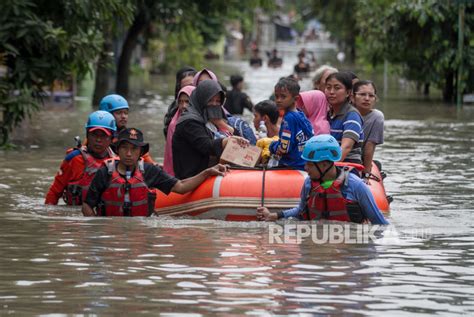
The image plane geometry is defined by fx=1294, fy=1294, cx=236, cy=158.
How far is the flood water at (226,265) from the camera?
8383 mm

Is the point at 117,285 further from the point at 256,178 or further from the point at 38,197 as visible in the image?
the point at 38,197

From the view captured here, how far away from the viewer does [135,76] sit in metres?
56.6

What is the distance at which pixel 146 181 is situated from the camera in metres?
12.2

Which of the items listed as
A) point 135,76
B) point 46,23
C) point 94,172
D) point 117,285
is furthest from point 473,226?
point 135,76

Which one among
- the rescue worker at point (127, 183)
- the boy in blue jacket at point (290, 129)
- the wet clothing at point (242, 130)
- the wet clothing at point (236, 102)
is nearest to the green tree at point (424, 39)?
the wet clothing at point (236, 102)

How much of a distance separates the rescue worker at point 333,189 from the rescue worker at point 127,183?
63.4 inches

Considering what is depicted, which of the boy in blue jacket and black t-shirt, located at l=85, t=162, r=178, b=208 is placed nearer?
black t-shirt, located at l=85, t=162, r=178, b=208

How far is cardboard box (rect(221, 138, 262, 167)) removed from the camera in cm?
1267

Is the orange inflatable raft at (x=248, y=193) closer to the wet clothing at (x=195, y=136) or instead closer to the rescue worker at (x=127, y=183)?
the wet clothing at (x=195, y=136)

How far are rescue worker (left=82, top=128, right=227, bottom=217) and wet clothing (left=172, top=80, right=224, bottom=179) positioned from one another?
666mm

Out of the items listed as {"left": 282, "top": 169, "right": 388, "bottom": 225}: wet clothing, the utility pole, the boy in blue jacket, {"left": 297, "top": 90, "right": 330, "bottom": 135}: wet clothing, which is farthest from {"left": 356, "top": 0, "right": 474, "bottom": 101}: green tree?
{"left": 282, "top": 169, "right": 388, "bottom": 225}: wet clothing

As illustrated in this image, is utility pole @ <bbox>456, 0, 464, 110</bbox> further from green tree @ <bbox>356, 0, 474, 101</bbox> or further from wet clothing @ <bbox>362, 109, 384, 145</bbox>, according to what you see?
wet clothing @ <bbox>362, 109, 384, 145</bbox>

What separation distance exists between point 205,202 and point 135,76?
4411 centimetres

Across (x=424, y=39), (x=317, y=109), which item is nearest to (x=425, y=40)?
(x=424, y=39)
